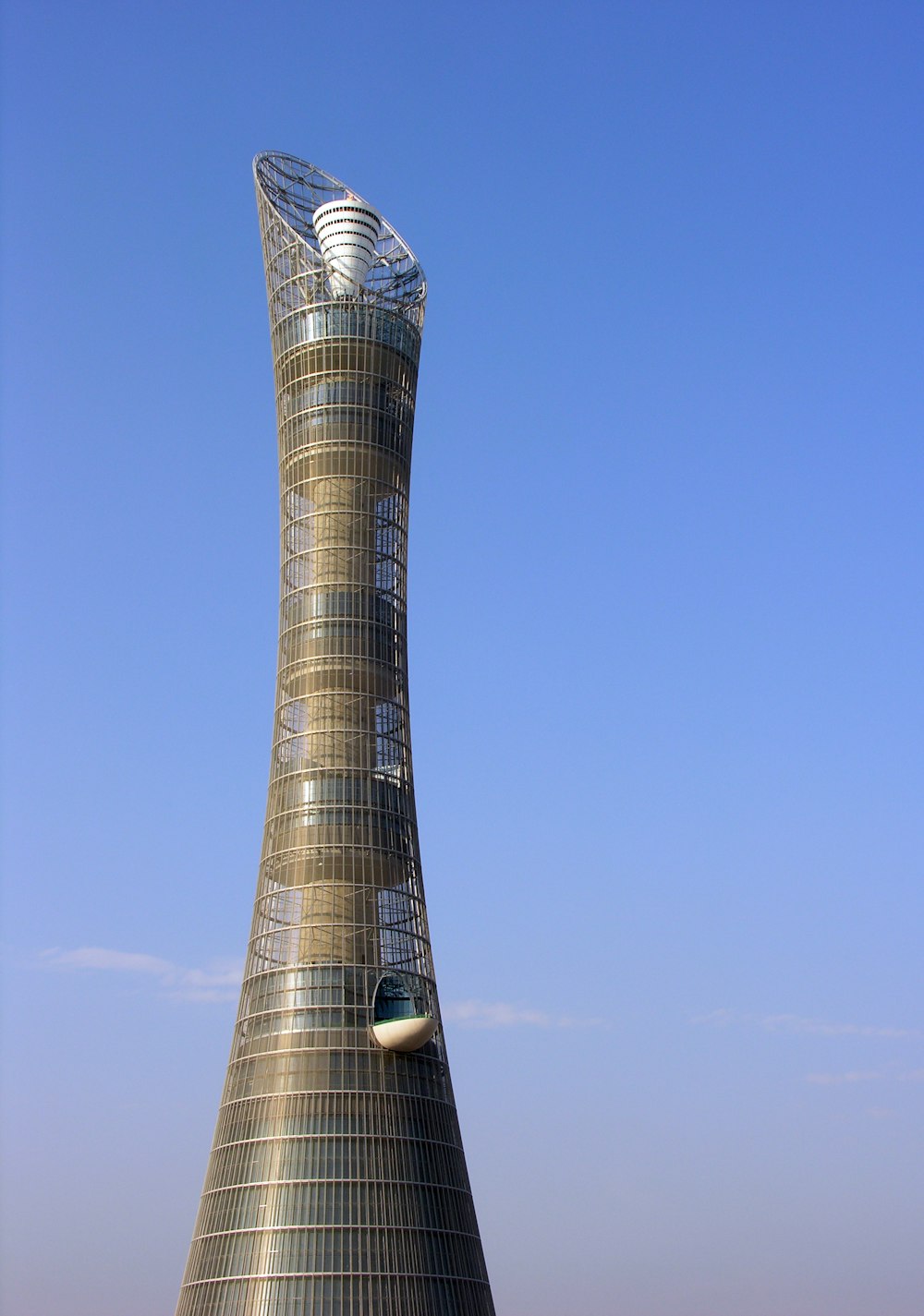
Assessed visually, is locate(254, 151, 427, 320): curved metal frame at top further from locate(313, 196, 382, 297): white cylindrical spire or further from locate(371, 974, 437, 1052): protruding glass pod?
locate(371, 974, 437, 1052): protruding glass pod

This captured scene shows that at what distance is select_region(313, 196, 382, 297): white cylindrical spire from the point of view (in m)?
102

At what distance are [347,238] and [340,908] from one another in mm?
41440

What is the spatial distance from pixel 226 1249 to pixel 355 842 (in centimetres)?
2135

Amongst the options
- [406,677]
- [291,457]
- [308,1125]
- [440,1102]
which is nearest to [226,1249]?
[308,1125]

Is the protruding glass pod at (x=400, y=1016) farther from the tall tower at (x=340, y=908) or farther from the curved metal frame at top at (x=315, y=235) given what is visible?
the curved metal frame at top at (x=315, y=235)

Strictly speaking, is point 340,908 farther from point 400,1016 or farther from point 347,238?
point 347,238

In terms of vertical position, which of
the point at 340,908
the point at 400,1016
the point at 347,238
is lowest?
the point at 400,1016

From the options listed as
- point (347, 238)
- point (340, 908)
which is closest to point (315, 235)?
point (347, 238)

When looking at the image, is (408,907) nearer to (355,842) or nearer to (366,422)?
(355,842)

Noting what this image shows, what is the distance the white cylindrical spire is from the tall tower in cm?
13

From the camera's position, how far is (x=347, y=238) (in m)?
103

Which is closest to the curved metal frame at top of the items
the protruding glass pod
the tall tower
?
the tall tower

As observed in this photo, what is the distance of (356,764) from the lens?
91.4 m

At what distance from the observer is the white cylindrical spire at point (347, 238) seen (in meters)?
102
